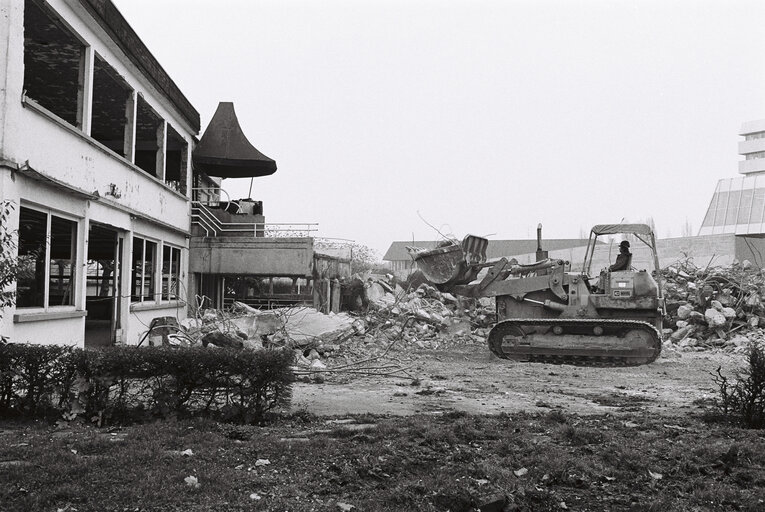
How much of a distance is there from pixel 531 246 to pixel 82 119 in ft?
201

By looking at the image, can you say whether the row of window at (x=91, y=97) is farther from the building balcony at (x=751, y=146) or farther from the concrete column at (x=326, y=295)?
the building balcony at (x=751, y=146)

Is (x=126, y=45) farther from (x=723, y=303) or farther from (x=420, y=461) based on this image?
(x=723, y=303)

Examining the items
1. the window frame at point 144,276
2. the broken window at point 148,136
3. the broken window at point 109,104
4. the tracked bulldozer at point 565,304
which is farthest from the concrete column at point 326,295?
the broken window at point 109,104

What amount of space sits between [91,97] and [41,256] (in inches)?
130

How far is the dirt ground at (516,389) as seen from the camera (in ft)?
29.5

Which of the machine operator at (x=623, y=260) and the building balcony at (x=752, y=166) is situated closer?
the machine operator at (x=623, y=260)

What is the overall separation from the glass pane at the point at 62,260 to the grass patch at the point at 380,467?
5725 millimetres

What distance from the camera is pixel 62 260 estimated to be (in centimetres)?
1708

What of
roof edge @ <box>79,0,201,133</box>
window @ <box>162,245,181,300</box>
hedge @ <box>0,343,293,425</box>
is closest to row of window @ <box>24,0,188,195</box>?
roof edge @ <box>79,0,201,133</box>

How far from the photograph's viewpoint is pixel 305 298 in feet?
77.8

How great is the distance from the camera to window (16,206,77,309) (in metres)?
9.91

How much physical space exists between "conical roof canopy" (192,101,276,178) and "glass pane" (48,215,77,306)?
6.51m

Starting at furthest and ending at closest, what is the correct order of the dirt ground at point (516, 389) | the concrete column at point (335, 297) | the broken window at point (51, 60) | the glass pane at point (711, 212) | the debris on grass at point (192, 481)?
the glass pane at point (711, 212)
the concrete column at point (335, 297)
the broken window at point (51, 60)
the dirt ground at point (516, 389)
the debris on grass at point (192, 481)

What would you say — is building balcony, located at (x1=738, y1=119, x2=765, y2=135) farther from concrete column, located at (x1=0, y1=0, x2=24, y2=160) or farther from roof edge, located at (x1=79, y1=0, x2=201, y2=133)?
concrete column, located at (x1=0, y1=0, x2=24, y2=160)
